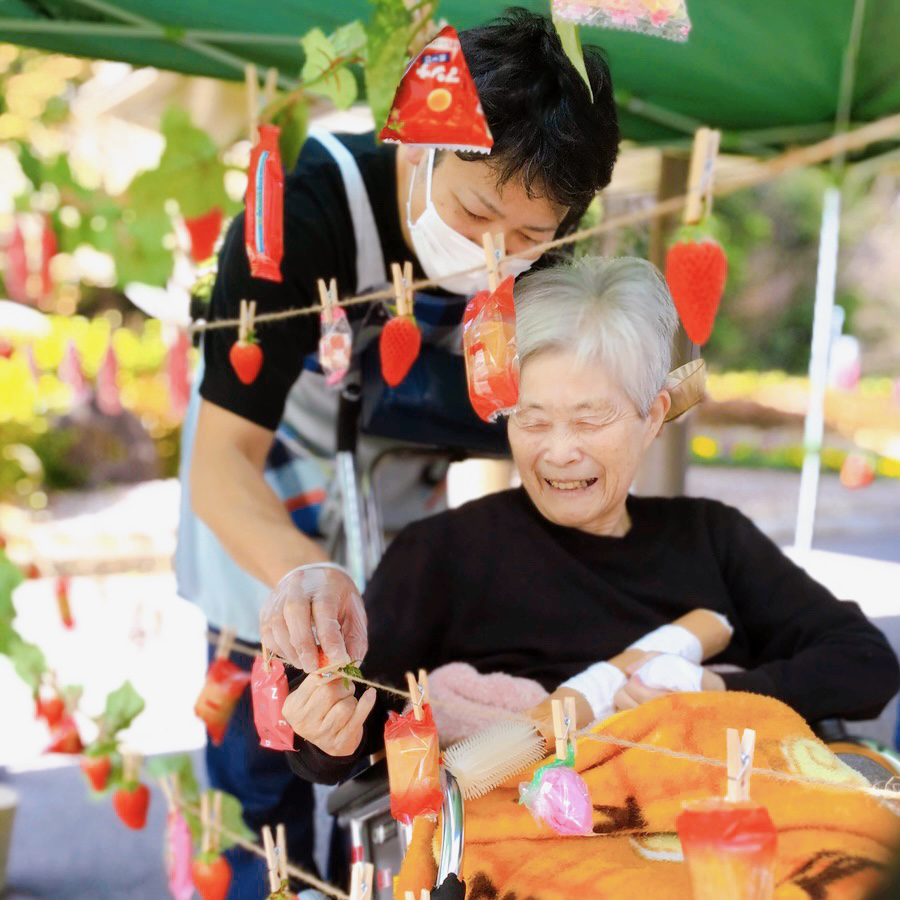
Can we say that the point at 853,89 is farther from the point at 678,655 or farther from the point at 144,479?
the point at 144,479

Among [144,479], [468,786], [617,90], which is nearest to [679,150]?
[617,90]

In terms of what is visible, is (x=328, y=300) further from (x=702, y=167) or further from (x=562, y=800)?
(x=562, y=800)

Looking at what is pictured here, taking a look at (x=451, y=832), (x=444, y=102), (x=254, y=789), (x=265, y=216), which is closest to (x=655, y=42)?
(x=265, y=216)

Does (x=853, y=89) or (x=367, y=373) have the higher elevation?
(x=853, y=89)

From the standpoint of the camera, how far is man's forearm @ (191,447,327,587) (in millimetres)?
1476

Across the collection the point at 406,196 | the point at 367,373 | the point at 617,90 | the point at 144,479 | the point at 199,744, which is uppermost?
the point at 617,90

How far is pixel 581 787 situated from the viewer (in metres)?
1.04

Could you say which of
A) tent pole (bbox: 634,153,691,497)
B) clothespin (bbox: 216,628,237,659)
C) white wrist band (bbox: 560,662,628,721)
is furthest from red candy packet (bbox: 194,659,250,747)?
tent pole (bbox: 634,153,691,497)

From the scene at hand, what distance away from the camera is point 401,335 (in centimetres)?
140

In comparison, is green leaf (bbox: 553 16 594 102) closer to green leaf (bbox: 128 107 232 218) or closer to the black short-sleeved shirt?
the black short-sleeved shirt

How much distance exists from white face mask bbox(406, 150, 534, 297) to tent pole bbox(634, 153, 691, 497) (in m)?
1.45

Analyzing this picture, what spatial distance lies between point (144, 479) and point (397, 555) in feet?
25.9

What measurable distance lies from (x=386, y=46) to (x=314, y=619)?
30.9 inches

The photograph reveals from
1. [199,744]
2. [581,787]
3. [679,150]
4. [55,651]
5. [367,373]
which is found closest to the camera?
[581,787]
